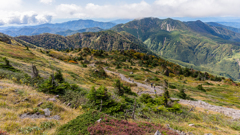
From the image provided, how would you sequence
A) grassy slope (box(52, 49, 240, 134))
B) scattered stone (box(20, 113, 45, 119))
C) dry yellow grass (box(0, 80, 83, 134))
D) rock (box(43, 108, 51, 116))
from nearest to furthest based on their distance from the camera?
dry yellow grass (box(0, 80, 83, 134)) < scattered stone (box(20, 113, 45, 119)) < rock (box(43, 108, 51, 116)) < grassy slope (box(52, 49, 240, 134))

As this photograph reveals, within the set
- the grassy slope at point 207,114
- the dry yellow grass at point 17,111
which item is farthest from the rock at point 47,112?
the grassy slope at point 207,114

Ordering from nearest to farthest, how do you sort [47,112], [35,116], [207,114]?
[35,116] < [47,112] < [207,114]

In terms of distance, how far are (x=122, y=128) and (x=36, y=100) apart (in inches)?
395

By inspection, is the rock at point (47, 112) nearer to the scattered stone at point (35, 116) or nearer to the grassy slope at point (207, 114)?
the scattered stone at point (35, 116)

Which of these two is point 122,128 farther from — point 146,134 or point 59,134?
point 59,134

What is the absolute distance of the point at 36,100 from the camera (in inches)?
459

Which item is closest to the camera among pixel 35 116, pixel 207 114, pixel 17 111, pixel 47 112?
pixel 17 111

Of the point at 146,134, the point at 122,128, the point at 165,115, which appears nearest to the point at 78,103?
the point at 122,128

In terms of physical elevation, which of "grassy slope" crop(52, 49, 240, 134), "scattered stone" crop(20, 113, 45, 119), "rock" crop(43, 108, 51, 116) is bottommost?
"grassy slope" crop(52, 49, 240, 134)

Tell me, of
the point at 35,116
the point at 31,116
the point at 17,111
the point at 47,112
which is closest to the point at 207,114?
the point at 47,112

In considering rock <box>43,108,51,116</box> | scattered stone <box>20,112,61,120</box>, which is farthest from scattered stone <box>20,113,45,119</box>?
rock <box>43,108,51,116</box>

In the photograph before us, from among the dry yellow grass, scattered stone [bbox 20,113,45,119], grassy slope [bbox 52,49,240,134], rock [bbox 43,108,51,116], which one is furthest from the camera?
grassy slope [bbox 52,49,240,134]

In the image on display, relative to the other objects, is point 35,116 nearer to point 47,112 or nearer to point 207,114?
point 47,112

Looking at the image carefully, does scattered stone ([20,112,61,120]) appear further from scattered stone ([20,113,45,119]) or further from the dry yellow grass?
the dry yellow grass
